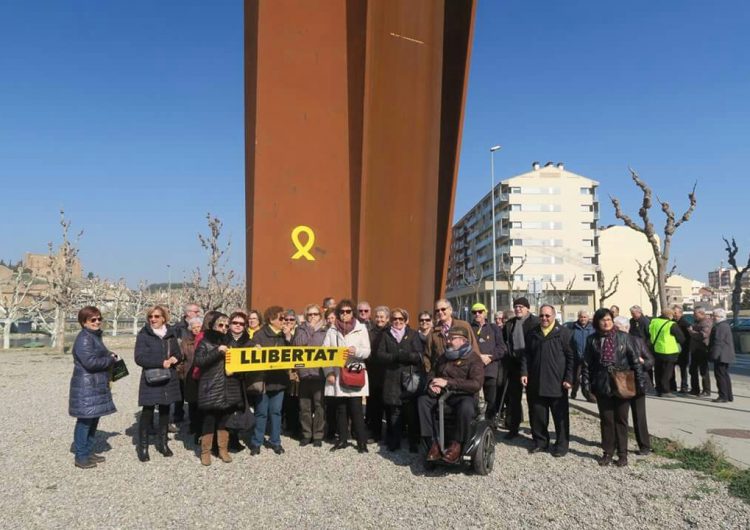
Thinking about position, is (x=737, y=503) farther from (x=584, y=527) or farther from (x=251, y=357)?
(x=251, y=357)

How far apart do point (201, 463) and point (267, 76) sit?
469cm

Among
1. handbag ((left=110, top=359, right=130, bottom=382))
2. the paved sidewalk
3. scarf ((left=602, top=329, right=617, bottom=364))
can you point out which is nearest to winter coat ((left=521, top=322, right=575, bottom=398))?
scarf ((left=602, top=329, right=617, bottom=364))

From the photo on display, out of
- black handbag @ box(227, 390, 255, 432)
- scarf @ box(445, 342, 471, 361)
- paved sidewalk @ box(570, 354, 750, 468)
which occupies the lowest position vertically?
paved sidewalk @ box(570, 354, 750, 468)

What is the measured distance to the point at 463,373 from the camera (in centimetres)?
508

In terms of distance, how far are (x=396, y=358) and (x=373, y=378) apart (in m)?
0.72

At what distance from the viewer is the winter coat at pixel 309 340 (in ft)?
19.7

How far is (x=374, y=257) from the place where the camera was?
23.5 ft

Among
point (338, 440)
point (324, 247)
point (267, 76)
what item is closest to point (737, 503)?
point (338, 440)

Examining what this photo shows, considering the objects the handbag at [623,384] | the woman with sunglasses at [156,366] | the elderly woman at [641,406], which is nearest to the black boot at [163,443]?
the woman with sunglasses at [156,366]

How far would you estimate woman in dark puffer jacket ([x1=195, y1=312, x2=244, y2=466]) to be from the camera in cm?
523

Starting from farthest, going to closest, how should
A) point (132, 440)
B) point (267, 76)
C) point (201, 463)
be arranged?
point (267, 76) < point (132, 440) < point (201, 463)

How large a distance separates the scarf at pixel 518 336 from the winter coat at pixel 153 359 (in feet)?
12.7

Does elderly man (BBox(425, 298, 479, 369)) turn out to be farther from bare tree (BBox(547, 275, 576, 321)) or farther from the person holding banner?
bare tree (BBox(547, 275, 576, 321))

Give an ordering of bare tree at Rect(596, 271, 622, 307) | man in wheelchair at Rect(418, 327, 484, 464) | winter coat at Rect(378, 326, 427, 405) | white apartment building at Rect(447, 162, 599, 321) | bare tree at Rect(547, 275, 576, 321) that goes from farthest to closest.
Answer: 1. white apartment building at Rect(447, 162, 599, 321)
2. bare tree at Rect(547, 275, 576, 321)
3. bare tree at Rect(596, 271, 622, 307)
4. winter coat at Rect(378, 326, 427, 405)
5. man in wheelchair at Rect(418, 327, 484, 464)
